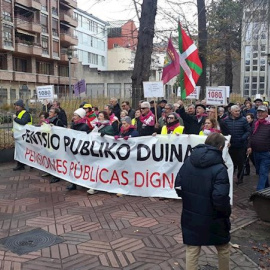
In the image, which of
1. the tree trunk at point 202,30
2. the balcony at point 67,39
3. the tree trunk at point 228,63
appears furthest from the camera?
the balcony at point 67,39

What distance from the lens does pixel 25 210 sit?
6.12 meters

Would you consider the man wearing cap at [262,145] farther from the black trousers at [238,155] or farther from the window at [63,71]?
the window at [63,71]

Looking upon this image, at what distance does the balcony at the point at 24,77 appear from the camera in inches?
1677

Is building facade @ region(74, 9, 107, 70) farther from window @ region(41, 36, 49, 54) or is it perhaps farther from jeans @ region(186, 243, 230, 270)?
jeans @ region(186, 243, 230, 270)

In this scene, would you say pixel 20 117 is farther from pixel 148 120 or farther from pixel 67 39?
pixel 67 39

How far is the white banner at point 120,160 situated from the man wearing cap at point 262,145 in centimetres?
106

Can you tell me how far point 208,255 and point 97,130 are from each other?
398cm

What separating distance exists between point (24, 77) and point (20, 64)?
9.44ft

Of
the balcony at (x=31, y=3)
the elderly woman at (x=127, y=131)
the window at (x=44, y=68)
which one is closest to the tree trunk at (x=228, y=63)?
the elderly woman at (x=127, y=131)

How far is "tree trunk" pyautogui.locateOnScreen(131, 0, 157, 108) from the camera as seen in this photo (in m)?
11.8

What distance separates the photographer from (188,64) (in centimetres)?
854

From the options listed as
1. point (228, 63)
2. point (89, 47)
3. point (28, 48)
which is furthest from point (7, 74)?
point (89, 47)

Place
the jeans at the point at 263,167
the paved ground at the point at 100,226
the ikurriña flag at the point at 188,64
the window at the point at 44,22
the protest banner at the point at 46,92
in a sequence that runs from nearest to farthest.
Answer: the paved ground at the point at 100,226
the jeans at the point at 263,167
the ikurriña flag at the point at 188,64
the protest banner at the point at 46,92
the window at the point at 44,22

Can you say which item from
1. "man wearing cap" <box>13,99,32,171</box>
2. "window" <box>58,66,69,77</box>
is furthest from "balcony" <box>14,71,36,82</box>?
"man wearing cap" <box>13,99,32,171</box>
